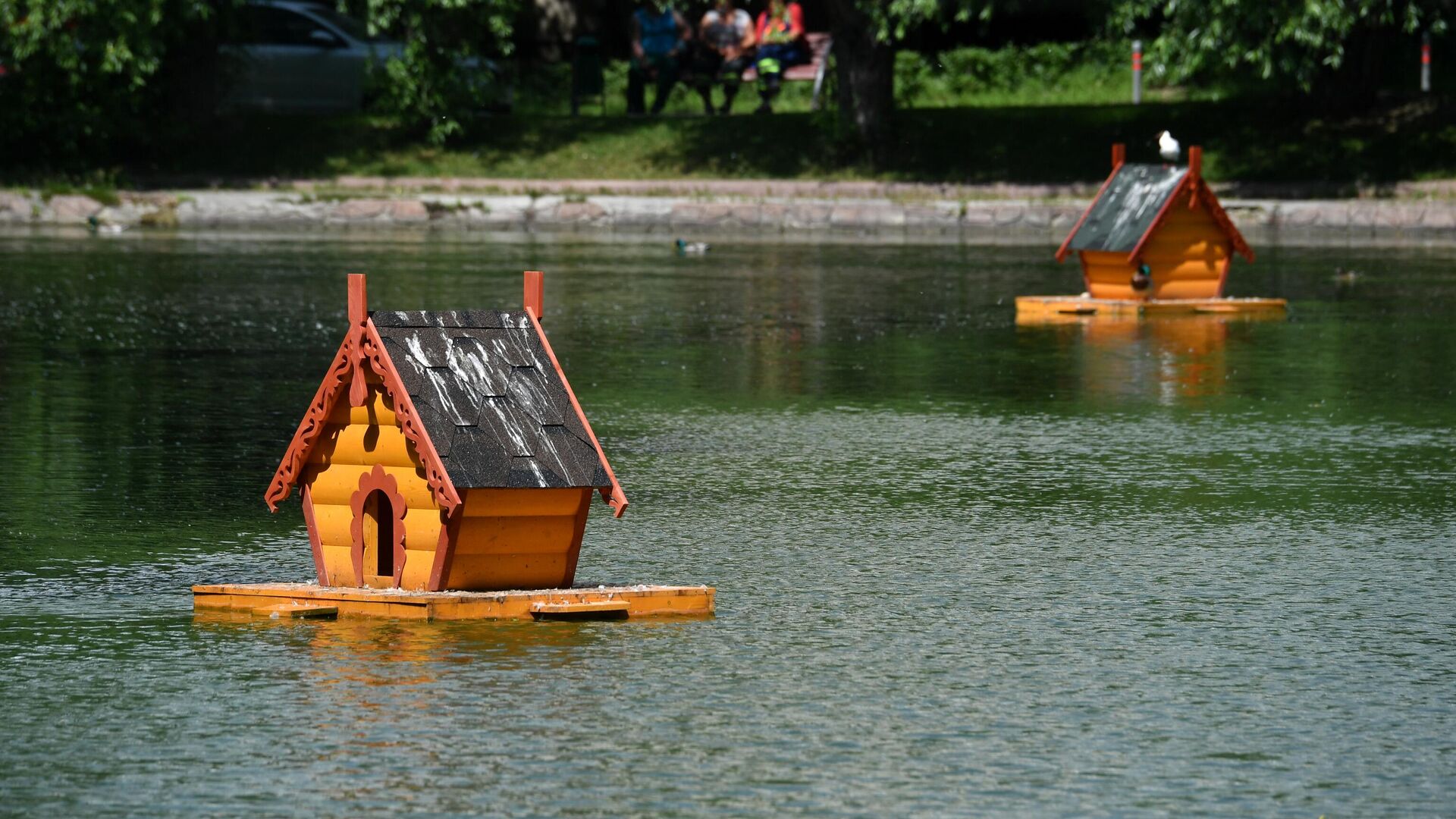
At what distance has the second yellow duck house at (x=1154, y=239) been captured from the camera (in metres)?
19.8

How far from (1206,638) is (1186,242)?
1278 centimetres

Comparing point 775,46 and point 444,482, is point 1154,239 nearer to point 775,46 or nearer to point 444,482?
point 444,482

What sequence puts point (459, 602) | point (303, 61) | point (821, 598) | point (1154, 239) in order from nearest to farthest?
1. point (459, 602)
2. point (821, 598)
3. point (1154, 239)
4. point (303, 61)

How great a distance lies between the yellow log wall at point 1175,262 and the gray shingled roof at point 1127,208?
135 millimetres

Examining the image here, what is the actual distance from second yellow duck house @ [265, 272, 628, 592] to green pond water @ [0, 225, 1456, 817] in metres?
0.26

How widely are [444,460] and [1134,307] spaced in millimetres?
12958

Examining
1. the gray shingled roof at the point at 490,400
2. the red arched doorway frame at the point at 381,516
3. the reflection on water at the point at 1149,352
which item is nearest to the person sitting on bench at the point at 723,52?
the reflection on water at the point at 1149,352

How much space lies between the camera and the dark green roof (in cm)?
1975

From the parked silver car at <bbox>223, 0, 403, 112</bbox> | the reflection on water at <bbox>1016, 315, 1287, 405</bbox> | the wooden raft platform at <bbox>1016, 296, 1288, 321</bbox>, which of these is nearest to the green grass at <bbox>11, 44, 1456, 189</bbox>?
the parked silver car at <bbox>223, 0, 403, 112</bbox>

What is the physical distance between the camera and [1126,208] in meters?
20.2

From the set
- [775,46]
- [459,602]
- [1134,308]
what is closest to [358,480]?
[459,602]

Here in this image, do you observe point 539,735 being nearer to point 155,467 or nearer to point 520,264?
point 155,467

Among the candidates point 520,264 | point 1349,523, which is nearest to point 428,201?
point 520,264

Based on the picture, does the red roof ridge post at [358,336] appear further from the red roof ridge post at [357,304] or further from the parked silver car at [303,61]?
the parked silver car at [303,61]
